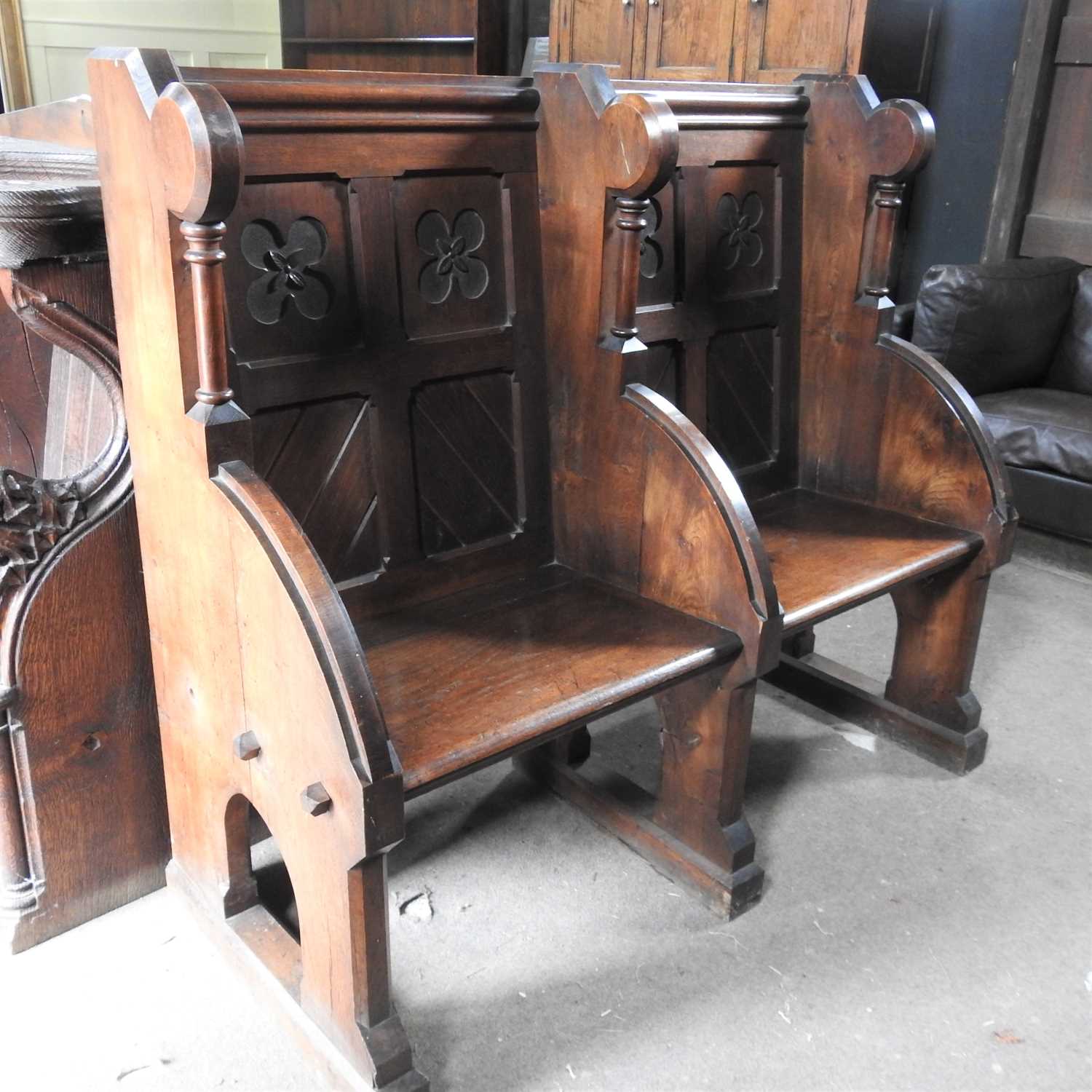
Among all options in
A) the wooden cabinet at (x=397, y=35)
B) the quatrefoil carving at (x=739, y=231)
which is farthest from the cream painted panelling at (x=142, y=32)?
the quatrefoil carving at (x=739, y=231)

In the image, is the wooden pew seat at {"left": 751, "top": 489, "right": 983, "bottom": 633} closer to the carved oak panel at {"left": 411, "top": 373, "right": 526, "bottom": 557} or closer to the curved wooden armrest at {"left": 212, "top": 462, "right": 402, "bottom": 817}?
the carved oak panel at {"left": 411, "top": 373, "right": 526, "bottom": 557}

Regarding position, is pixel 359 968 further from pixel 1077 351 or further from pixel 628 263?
pixel 1077 351

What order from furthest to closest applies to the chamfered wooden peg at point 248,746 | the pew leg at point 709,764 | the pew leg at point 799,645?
the pew leg at point 799,645, the pew leg at point 709,764, the chamfered wooden peg at point 248,746

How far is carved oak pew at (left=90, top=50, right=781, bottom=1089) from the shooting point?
1255 millimetres

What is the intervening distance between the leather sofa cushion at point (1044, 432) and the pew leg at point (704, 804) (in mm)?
1690

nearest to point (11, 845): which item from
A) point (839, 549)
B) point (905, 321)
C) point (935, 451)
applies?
point (839, 549)

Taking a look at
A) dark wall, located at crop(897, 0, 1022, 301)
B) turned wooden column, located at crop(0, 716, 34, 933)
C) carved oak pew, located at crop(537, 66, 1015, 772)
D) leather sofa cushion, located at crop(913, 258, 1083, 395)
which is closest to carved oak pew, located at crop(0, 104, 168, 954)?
A: turned wooden column, located at crop(0, 716, 34, 933)

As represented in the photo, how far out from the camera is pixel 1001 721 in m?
2.43

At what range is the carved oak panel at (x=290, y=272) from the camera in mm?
1460

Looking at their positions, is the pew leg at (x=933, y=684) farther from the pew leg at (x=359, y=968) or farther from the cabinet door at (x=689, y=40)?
the pew leg at (x=359, y=968)

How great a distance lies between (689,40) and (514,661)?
1.55 metres

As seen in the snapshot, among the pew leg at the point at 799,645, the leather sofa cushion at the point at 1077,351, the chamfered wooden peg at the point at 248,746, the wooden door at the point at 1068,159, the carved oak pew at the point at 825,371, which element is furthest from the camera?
the wooden door at the point at 1068,159

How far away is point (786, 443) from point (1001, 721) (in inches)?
32.0

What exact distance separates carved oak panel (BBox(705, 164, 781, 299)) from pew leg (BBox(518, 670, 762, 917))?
2.61 feet
